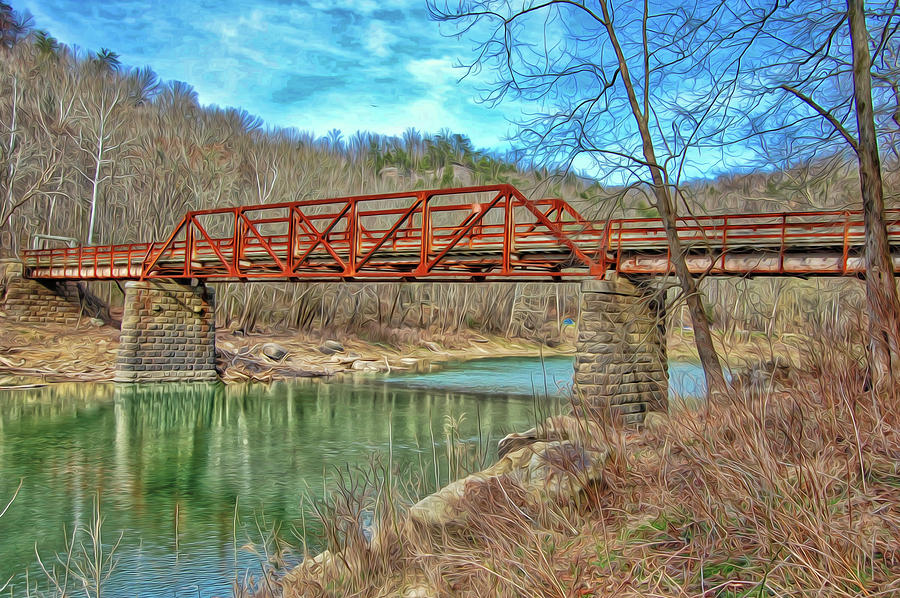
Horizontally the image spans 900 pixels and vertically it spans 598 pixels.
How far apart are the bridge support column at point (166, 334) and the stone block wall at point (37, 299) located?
9135 mm

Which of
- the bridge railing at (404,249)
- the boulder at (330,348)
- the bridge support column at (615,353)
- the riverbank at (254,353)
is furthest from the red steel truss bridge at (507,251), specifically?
the boulder at (330,348)

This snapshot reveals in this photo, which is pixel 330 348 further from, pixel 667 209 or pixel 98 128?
pixel 667 209

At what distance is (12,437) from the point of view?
18609 mm

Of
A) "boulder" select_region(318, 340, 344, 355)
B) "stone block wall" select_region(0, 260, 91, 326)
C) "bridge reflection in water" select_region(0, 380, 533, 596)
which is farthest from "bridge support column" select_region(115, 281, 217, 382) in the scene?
"stone block wall" select_region(0, 260, 91, 326)

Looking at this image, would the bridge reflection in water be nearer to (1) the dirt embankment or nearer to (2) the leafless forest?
(1) the dirt embankment

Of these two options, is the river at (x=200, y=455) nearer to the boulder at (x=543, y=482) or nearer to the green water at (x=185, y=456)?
the green water at (x=185, y=456)

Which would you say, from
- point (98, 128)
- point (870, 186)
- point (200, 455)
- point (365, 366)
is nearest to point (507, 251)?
point (200, 455)

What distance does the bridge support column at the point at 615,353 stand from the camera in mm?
20281

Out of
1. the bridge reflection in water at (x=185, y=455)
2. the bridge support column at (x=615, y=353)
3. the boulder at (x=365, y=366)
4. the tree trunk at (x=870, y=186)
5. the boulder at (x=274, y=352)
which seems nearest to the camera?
the tree trunk at (x=870, y=186)

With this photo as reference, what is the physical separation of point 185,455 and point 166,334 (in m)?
15.2

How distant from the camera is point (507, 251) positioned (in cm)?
2205

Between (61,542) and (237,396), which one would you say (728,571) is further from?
(237,396)

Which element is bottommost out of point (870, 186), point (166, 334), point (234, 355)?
point (234, 355)

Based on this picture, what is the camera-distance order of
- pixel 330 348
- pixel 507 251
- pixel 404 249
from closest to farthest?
pixel 507 251 → pixel 404 249 → pixel 330 348
